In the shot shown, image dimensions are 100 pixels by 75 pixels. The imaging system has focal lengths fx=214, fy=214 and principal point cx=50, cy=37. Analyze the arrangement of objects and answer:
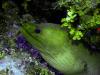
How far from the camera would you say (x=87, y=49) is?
3.43 metres

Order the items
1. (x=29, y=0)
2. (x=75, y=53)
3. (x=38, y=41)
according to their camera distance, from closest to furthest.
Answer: (x=38, y=41) < (x=75, y=53) < (x=29, y=0)

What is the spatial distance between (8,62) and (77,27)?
3.73 feet

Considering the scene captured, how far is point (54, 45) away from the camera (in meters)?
3.17

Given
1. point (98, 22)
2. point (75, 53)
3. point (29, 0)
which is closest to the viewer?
point (98, 22)

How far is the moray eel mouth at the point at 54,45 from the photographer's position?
310cm

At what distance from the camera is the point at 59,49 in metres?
3.22

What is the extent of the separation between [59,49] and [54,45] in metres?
0.11

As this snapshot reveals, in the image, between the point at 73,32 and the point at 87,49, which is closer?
the point at 73,32

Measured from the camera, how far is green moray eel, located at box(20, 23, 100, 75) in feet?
10.2

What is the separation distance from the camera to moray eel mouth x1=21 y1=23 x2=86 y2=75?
3.10 metres

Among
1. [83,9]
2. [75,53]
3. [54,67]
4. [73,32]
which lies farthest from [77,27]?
[54,67]

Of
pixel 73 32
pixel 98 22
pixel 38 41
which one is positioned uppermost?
pixel 98 22

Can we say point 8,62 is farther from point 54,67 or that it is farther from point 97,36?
point 97,36

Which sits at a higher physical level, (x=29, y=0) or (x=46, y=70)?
(x=29, y=0)
